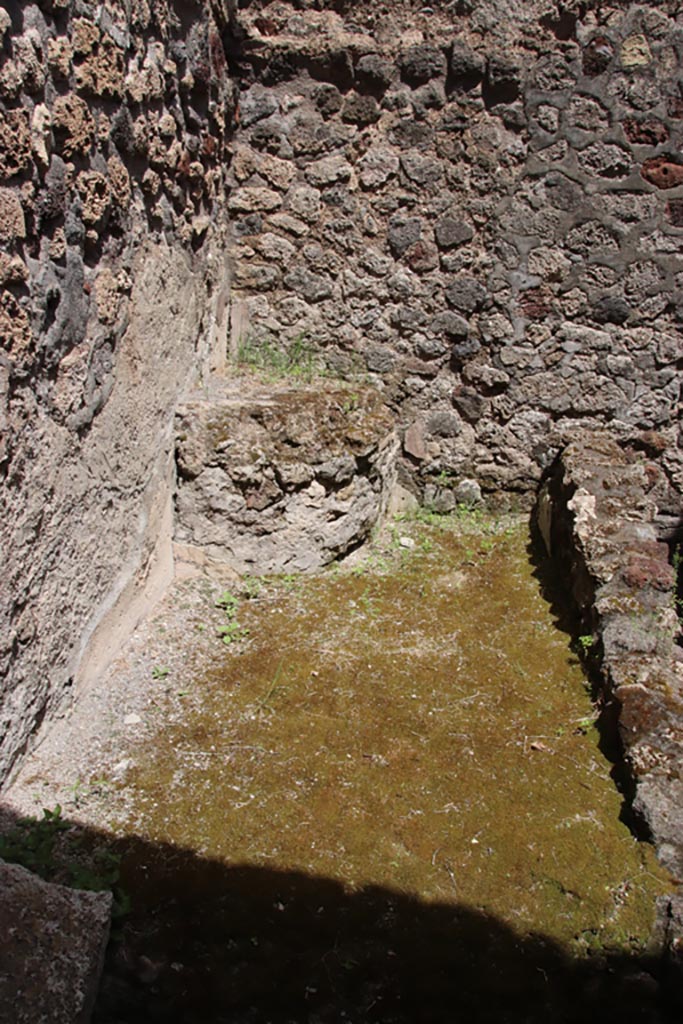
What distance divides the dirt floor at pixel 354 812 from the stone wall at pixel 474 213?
48.2 inches

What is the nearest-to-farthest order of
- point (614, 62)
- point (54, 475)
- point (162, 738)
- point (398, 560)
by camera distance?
point (54, 475) < point (162, 738) < point (614, 62) < point (398, 560)

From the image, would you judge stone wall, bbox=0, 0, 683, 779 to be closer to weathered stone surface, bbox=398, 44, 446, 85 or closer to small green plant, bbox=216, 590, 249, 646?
weathered stone surface, bbox=398, 44, 446, 85

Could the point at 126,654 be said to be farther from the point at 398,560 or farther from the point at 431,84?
the point at 431,84

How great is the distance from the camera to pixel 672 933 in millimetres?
2182

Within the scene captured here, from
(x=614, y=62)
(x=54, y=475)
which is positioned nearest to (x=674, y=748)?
(x=54, y=475)

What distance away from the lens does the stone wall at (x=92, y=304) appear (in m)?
2.37

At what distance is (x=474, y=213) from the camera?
4133 mm

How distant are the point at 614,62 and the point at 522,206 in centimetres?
75

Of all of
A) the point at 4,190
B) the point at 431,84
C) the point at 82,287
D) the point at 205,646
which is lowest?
the point at 205,646

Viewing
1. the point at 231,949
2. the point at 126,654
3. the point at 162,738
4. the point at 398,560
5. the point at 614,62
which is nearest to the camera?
the point at 231,949

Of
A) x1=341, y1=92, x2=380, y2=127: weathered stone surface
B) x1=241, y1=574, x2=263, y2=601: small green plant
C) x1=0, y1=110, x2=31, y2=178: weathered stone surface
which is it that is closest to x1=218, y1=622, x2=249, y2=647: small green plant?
x1=241, y1=574, x2=263, y2=601: small green plant

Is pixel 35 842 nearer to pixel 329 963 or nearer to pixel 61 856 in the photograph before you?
pixel 61 856

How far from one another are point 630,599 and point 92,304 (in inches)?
92.3

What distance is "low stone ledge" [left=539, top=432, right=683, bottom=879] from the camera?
261 cm
